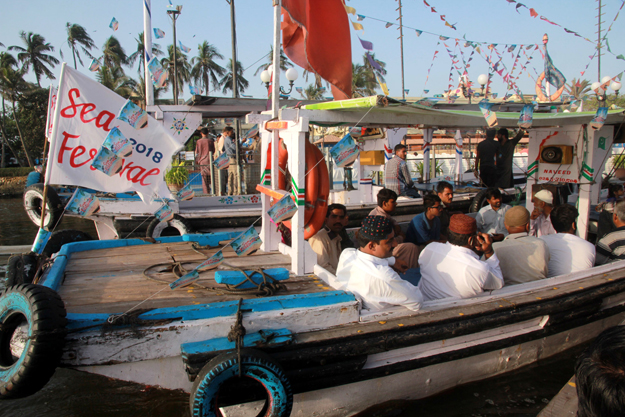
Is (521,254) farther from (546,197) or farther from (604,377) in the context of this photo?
(604,377)

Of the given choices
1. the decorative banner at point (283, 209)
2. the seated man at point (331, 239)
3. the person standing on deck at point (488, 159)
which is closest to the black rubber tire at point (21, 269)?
the decorative banner at point (283, 209)

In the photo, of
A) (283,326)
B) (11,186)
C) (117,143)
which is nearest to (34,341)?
(283,326)

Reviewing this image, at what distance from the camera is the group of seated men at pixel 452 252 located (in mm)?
3306

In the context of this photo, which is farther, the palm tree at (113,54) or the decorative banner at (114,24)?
the palm tree at (113,54)

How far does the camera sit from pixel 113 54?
3609 cm

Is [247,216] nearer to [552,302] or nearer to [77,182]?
[77,182]

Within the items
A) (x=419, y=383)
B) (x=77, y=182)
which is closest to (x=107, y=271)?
(x=77, y=182)

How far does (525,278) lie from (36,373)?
13.7 feet

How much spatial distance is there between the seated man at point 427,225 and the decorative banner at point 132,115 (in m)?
3.37

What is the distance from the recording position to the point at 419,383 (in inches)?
143

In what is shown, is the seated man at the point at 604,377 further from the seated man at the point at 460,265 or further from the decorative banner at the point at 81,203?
the decorative banner at the point at 81,203

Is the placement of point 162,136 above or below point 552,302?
above

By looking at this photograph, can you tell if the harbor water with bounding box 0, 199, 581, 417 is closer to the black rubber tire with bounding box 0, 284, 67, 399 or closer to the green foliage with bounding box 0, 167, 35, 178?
the black rubber tire with bounding box 0, 284, 67, 399

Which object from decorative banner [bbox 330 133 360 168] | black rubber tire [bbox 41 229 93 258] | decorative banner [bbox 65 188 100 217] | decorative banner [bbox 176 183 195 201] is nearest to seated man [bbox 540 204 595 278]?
decorative banner [bbox 330 133 360 168]
